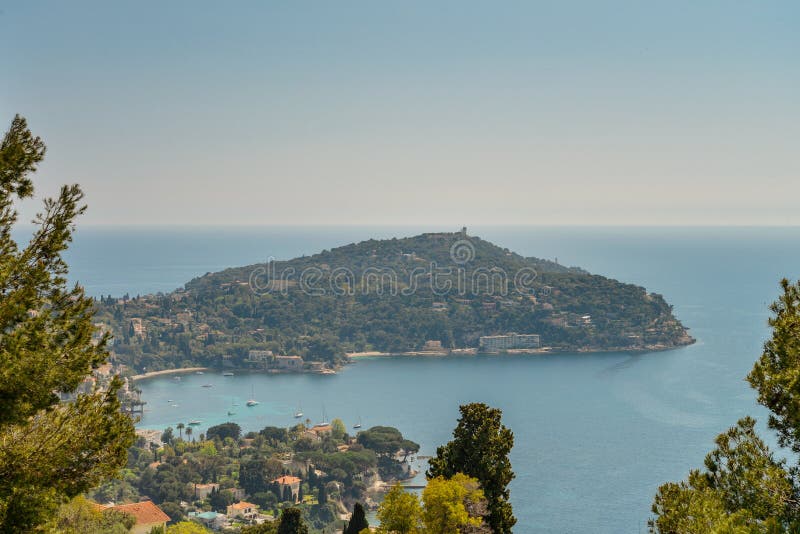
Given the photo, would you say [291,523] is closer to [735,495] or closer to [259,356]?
[735,495]

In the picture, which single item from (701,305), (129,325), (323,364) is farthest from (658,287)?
(129,325)

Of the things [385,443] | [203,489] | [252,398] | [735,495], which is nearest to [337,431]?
[385,443]

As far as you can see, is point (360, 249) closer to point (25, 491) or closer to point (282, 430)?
point (282, 430)

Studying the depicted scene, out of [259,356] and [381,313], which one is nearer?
[259,356]

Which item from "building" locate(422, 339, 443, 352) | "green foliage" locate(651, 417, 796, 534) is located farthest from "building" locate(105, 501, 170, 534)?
"building" locate(422, 339, 443, 352)

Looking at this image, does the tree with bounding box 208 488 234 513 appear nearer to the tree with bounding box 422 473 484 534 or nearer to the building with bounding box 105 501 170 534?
the building with bounding box 105 501 170 534
